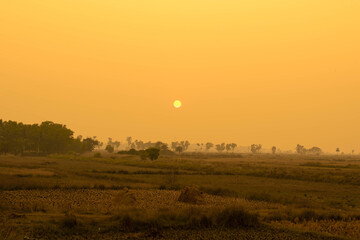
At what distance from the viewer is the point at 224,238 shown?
2181cm

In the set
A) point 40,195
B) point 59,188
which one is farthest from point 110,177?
point 40,195

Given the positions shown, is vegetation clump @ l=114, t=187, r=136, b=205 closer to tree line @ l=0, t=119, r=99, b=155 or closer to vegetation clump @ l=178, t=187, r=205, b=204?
vegetation clump @ l=178, t=187, r=205, b=204

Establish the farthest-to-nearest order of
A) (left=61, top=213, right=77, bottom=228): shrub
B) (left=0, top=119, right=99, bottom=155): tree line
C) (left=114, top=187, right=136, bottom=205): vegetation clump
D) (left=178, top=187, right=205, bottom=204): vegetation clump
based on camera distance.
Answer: (left=0, top=119, right=99, bottom=155): tree line < (left=178, top=187, right=205, bottom=204): vegetation clump < (left=114, top=187, right=136, bottom=205): vegetation clump < (left=61, top=213, right=77, bottom=228): shrub

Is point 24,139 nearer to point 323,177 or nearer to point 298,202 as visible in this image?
point 323,177

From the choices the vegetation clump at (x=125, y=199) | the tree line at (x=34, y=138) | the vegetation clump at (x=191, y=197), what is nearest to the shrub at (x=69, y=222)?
the vegetation clump at (x=125, y=199)

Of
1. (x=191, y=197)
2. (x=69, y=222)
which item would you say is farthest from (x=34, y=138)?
(x=69, y=222)

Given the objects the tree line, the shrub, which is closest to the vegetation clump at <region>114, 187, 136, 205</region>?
the shrub

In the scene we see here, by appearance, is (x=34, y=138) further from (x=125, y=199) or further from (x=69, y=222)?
(x=69, y=222)

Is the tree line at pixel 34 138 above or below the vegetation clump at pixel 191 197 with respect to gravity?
above

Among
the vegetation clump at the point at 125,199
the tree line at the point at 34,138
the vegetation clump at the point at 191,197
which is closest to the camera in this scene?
the vegetation clump at the point at 125,199

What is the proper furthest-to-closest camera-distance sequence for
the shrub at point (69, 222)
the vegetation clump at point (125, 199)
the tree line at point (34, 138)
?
the tree line at point (34, 138) < the vegetation clump at point (125, 199) < the shrub at point (69, 222)

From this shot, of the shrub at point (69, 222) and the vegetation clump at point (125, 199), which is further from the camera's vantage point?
the vegetation clump at point (125, 199)

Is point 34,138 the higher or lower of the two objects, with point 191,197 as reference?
higher

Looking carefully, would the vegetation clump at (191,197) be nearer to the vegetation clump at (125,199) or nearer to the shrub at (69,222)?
the vegetation clump at (125,199)
